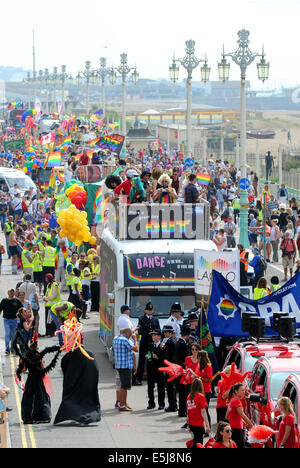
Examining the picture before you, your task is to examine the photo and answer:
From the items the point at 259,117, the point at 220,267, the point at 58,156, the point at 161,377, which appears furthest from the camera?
the point at 259,117

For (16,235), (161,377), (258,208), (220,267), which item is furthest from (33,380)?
(258,208)

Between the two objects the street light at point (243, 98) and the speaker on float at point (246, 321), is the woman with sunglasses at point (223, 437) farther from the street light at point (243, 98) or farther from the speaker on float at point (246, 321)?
the street light at point (243, 98)

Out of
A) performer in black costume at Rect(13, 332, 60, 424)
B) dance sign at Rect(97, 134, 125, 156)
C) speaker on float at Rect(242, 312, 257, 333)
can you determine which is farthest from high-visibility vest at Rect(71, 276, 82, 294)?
dance sign at Rect(97, 134, 125, 156)

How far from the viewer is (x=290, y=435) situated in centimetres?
1262

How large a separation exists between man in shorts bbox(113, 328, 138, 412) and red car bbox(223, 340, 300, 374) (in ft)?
6.62

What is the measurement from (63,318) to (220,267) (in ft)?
14.7

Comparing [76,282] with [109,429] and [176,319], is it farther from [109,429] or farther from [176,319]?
[109,429]

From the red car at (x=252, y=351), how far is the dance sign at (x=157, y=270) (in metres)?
4.45

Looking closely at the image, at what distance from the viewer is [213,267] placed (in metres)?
20.1

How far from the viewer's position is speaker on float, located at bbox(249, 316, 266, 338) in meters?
16.5

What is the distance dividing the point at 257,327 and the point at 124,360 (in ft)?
7.95

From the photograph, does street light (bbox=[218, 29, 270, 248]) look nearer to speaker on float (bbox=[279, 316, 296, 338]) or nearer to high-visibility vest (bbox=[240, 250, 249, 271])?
high-visibility vest (bbox=[240, 250, 249, 271])

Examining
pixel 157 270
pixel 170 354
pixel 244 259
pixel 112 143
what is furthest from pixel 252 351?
pixel 112 143

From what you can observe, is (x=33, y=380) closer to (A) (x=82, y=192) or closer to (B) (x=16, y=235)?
(A) (x=82, y=192)
